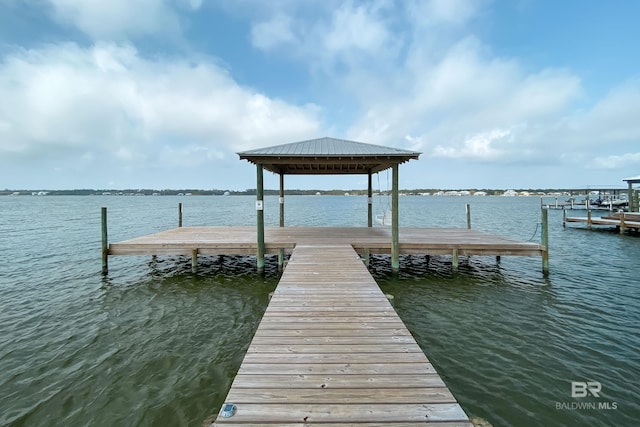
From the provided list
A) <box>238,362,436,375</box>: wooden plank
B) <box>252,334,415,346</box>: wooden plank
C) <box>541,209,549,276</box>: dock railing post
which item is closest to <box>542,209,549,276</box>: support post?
<box>541,209,549,276</box>: dock railing post

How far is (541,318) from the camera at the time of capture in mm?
6352

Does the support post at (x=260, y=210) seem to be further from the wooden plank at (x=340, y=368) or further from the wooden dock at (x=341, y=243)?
the wooden plank at (x=340, y=368)

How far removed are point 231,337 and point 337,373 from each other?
11.7 feet

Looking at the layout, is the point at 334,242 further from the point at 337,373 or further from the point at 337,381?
the point at 337,381

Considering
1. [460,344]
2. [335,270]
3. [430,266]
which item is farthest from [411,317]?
[430,266]

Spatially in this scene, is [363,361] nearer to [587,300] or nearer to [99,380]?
[99,380]

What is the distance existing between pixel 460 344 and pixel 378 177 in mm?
9738

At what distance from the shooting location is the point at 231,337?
560 cm

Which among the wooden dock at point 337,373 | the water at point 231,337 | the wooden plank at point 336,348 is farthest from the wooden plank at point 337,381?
the water at point 231,337

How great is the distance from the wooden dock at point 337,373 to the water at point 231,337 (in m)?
1.40

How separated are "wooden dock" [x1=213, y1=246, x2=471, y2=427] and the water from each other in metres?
1.40

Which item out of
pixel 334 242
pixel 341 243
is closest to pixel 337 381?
pixel 341 243

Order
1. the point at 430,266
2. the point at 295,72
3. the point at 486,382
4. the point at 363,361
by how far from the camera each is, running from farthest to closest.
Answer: the point at 295,72 < the point at 430,266 < the point at 486,382 < the point at 363,361

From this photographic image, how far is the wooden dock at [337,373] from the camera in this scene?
2.17m
